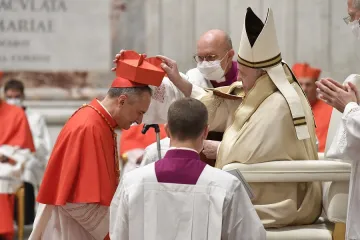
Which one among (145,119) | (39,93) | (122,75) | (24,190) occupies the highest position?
(122,75)

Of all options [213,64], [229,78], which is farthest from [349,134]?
[229,78]

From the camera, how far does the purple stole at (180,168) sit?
3543 millimetres

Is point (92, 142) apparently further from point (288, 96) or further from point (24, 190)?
point (24, 190)

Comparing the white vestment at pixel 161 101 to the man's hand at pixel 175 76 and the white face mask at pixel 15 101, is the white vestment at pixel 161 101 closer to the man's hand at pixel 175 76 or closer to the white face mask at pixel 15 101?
the man's hand at pixel 175 76

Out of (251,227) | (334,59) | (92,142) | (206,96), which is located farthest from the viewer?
(334,59)

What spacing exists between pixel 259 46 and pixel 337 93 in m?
0.51

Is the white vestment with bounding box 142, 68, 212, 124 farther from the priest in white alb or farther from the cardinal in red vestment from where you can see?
the priest in white alb

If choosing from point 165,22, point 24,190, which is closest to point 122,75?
point 24,190

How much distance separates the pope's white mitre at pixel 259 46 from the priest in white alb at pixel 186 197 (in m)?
1.11

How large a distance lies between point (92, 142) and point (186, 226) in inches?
39.4

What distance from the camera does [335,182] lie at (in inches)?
184

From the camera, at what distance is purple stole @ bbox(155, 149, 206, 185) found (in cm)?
354

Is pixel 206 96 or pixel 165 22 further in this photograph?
pixel 165 22

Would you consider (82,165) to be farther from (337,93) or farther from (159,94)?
(337,93)
